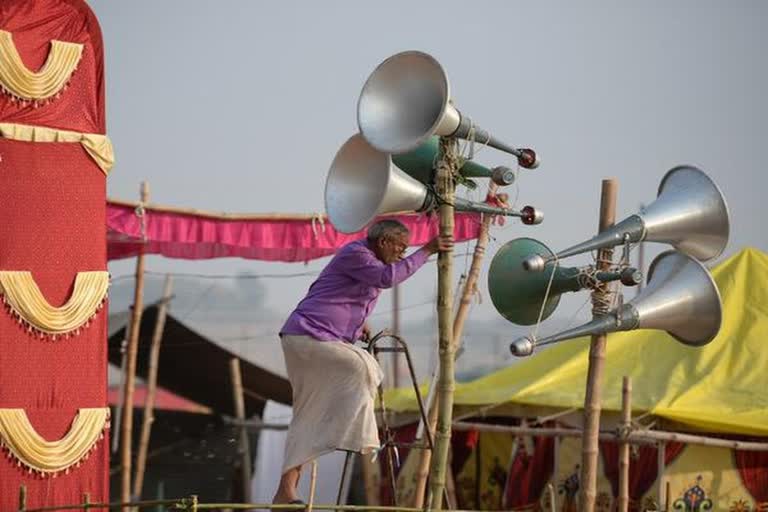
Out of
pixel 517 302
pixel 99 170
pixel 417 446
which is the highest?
pixel 99 170

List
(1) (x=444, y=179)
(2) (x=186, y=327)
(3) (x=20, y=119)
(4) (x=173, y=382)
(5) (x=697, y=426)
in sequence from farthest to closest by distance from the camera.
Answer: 1. (4) (x=173, y=382)
2. (2) (x=186, y=327)
3. (5) (x=697, y=426)
4. (3) (x=20, y=119)
5. (1) (x=444, y=179)

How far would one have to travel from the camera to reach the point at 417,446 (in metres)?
7.33

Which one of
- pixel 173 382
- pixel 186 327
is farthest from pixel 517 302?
pixel 173 382

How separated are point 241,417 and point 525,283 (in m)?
8.60

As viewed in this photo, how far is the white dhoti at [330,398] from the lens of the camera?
711 cm

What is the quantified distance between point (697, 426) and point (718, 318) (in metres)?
4.21

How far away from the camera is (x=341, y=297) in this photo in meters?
7.19

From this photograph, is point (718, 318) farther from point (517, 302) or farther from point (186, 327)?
point (186, 327)

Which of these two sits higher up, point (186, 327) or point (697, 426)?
point (186, 327)

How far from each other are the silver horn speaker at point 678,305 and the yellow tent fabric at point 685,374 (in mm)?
3934

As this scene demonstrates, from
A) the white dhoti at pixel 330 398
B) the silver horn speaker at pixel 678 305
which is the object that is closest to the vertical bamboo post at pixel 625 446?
the silver horn speaker at pixel 678 305

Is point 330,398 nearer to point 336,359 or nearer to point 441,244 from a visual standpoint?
point 336,359

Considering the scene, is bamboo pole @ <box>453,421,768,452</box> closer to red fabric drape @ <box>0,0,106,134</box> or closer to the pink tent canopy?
the pink tent canopy

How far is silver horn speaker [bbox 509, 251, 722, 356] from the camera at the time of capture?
755 cm
